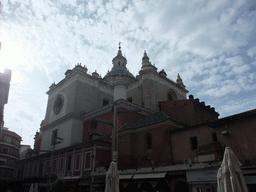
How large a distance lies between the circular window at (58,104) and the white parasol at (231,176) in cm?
2750

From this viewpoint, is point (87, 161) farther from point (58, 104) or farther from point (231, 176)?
point (58, 104)

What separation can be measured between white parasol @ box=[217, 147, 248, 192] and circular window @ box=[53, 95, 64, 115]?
2750cm

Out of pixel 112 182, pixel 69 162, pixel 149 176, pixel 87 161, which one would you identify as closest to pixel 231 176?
pixel 112 182

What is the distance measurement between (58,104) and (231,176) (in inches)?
1160

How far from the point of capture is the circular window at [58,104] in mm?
32844

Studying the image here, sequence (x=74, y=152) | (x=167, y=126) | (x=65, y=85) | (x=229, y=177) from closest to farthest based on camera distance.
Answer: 1. (x=229, y=177)
2. (x=167, y=126)
3. (x=74, y=152)
4. (x=65, y=85)

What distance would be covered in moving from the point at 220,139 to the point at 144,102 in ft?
52.7

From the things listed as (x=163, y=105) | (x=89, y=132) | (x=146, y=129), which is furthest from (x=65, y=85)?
(x=146, y=129)

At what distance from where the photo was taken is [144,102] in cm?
3003

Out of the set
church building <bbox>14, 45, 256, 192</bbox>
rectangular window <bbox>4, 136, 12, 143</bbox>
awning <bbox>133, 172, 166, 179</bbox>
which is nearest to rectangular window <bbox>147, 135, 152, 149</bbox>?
church building <bbox>14, 45, 256, 192</bbox>

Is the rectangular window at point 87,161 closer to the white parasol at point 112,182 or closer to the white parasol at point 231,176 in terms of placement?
the white parasol at point 112,182

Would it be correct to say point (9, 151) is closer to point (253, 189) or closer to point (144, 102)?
point (144, 102)

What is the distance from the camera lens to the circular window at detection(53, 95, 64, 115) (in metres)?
32.8

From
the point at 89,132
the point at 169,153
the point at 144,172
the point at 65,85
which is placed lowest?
the point at 144,172
